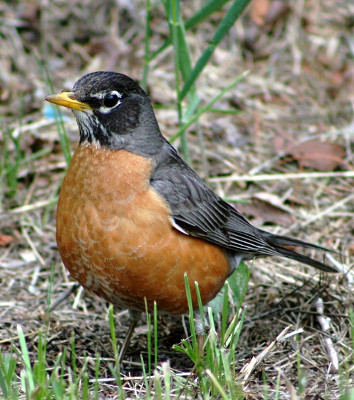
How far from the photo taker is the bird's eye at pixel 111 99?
163 inches

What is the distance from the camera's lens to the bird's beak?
13.0ft

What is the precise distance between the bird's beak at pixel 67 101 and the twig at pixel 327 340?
2.05m

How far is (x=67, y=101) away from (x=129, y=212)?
29.6 inches

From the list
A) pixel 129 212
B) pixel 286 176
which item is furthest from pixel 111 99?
pixel 286 176

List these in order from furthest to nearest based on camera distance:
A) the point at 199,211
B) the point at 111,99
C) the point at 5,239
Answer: the point at 5,239 < the point at 199,211 < the point at 111,99

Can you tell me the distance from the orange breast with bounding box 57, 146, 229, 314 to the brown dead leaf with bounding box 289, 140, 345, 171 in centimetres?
242

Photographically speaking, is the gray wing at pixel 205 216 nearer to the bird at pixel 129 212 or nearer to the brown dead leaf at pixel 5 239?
the bird at pixel 129 212

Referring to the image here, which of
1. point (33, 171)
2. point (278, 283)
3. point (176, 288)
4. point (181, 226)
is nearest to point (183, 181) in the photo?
point (181, 226)

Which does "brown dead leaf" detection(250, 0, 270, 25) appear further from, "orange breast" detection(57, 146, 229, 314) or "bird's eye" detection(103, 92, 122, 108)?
"orange breast" detection(57, 146, 229, 314)

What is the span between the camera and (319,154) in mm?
6340

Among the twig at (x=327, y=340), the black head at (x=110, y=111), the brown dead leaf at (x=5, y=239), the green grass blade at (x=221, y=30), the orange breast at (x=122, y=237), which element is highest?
the green grass blade at (x=221, y=30)

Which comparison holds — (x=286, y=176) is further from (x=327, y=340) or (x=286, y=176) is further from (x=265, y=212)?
(x=327, y=340)

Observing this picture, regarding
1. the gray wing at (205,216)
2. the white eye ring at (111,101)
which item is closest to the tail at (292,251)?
the gray wing at (205,216)

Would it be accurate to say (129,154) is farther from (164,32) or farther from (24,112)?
(164,32)
